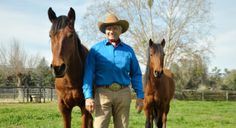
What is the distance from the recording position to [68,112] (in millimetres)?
5539

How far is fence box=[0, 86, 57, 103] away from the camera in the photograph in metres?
31.1

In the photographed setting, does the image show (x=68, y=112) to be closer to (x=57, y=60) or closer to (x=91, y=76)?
(x=91, y=76)

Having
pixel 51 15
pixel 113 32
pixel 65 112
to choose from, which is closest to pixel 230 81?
pixel 65 112

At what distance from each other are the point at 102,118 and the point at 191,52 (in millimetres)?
29585

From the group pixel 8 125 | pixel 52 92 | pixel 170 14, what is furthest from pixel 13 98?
pixel 8 125

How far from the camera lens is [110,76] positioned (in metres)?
4.77

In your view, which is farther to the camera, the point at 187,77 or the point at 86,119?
the point at 187,77

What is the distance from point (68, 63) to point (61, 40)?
0.60 m

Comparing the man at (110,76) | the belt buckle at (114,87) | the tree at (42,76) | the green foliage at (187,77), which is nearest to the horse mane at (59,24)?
the man at (110,76)

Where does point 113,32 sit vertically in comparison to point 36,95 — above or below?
above

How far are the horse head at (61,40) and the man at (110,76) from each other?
14.4 inches

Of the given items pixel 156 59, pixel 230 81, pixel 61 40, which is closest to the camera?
pixel 61 40

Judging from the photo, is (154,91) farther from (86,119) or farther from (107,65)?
(107,65)

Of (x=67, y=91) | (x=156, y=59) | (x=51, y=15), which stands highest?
(x=51, y=15)
